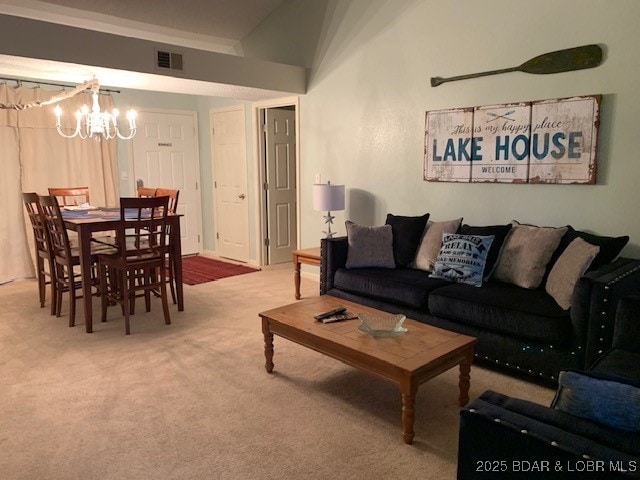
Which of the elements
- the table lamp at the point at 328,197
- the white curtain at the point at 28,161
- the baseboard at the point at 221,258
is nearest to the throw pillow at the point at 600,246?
the table lamp at the point at 328,197

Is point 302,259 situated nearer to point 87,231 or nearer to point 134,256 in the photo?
point 134,256

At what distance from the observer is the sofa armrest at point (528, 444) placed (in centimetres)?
115

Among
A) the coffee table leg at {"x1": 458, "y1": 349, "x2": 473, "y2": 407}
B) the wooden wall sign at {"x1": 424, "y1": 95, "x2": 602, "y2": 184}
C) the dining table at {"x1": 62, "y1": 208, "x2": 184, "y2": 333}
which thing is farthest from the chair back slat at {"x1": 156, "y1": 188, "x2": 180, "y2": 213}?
the coffee table leg at {"x1": 458, "y1": 349, "x2": 473, "y2": 407}

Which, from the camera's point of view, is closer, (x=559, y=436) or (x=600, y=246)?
(x=559, y=436)

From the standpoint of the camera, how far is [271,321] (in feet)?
9.51

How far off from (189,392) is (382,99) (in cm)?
318

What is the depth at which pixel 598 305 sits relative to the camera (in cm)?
244

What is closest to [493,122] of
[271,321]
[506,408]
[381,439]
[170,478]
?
[271,321]

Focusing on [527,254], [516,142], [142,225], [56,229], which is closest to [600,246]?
[527,254]

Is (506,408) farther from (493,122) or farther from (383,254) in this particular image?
(493,122)

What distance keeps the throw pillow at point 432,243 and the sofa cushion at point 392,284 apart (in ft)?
0.26

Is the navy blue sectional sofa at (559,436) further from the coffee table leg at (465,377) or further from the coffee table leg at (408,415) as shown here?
the coffee table leg at (465,377)

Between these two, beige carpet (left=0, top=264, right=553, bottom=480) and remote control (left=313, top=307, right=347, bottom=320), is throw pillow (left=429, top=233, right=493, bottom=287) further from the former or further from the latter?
remote control (left=313, top=307, right=347, bottom=320)

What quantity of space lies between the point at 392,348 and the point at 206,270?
13.4ft
